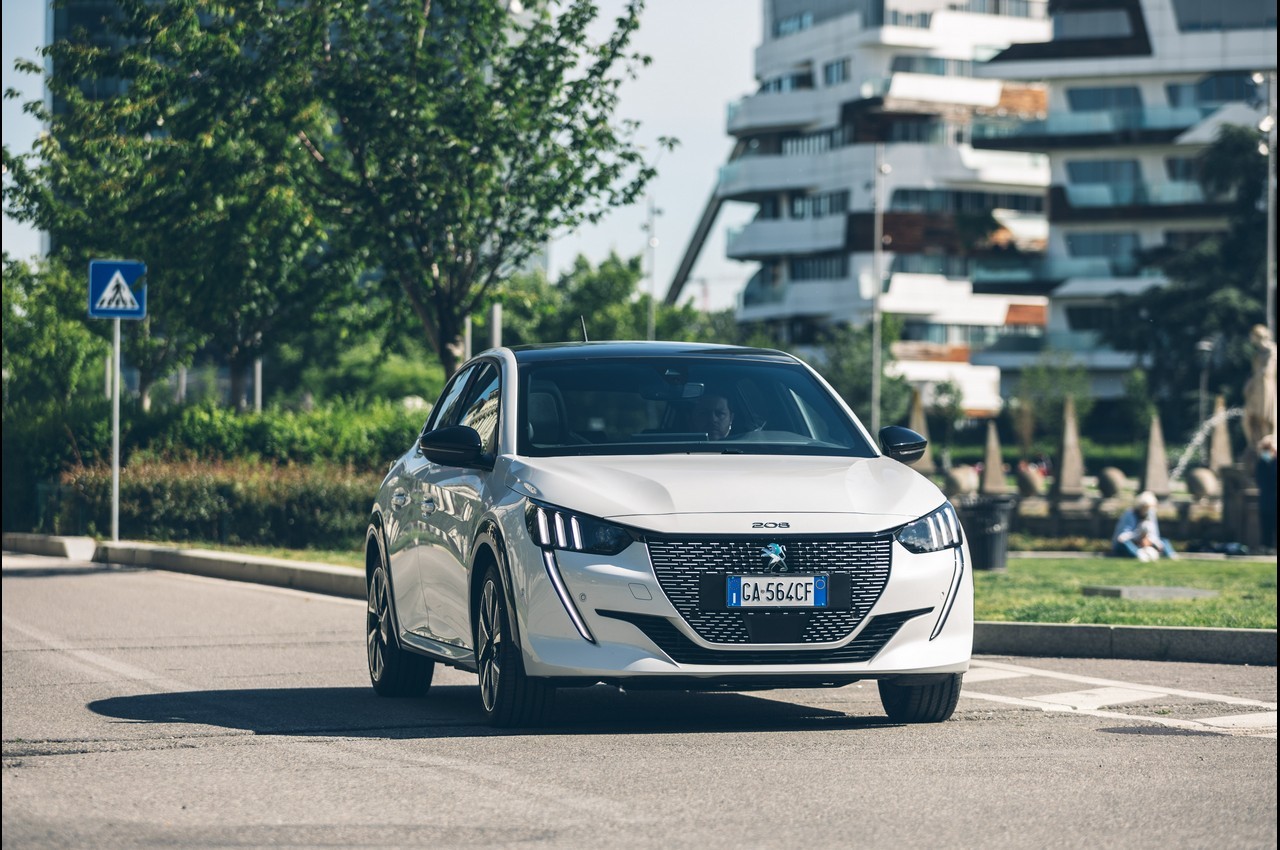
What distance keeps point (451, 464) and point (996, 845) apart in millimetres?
3872

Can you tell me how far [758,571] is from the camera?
8.23 m

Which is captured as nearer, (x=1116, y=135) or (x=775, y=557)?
(x=775, y=557)

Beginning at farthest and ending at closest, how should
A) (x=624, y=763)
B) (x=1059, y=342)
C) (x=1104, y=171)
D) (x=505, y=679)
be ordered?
(x=1104, y=171) → (x=1059, y=342) → (x=505, y=679) → (x=624, y=763)

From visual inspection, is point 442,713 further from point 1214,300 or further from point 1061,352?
point 1061,352

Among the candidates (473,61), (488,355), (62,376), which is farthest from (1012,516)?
(488,355)

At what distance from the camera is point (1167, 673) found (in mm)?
12016

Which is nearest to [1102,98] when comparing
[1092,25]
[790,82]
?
[1092,25]

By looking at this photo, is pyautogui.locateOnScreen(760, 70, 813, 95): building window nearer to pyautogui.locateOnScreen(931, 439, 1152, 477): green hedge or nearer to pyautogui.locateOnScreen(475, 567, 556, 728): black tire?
pyautogui.locateOnScreen(931, 439, 1152, 477): green hedge

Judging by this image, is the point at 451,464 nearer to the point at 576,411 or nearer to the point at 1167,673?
the point at 576,411

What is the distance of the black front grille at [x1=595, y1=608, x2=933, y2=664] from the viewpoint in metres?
8.20

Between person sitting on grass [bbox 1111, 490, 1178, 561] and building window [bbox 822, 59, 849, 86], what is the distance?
73.2 meters

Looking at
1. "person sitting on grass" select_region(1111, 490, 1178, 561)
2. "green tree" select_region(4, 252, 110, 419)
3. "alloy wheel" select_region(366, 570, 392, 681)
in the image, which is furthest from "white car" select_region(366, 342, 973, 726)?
"green tree" select_region(4, 252, 110, 419)

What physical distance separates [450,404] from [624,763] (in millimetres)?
3474

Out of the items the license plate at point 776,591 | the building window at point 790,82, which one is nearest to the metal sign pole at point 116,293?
the license plate at point 776,591
